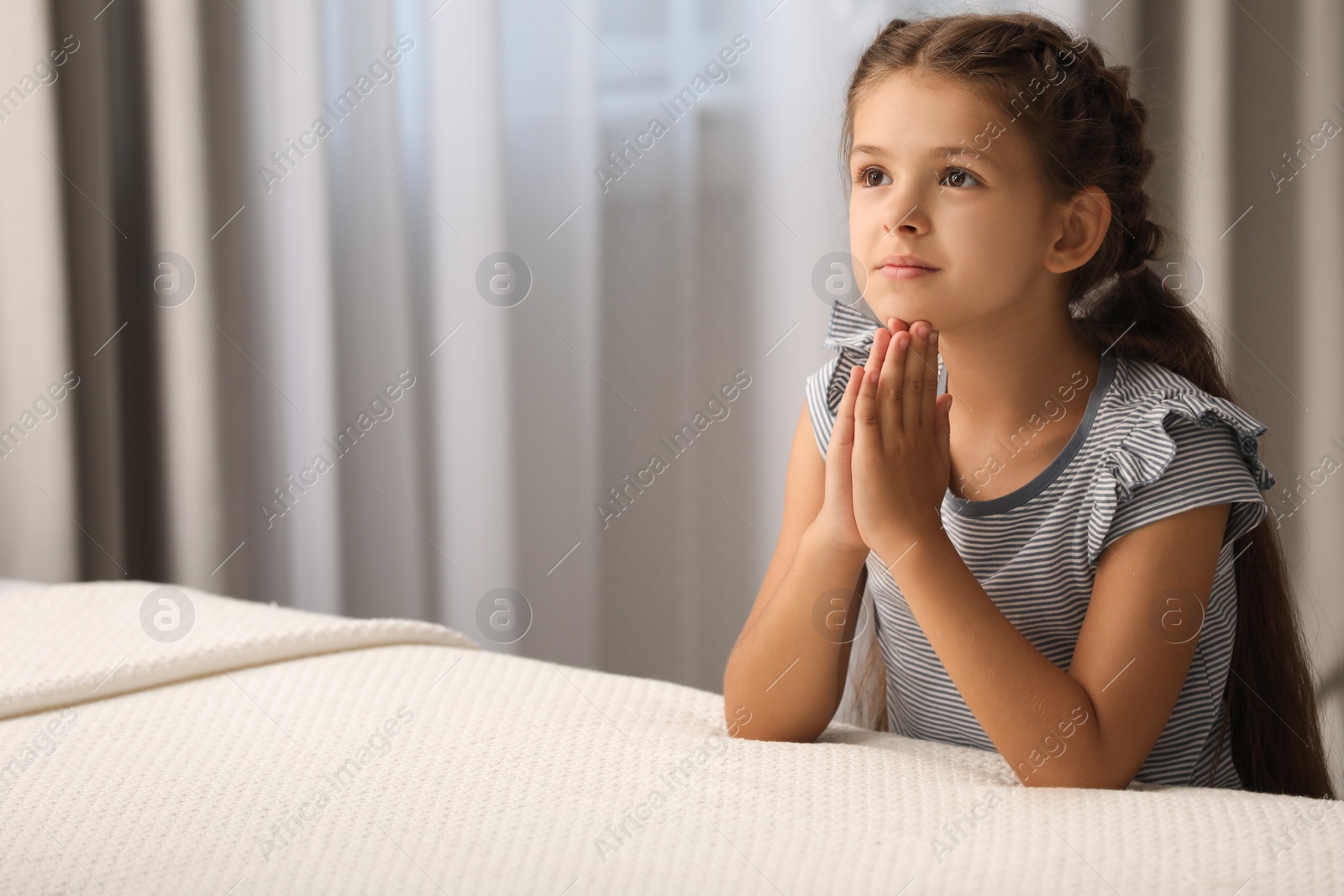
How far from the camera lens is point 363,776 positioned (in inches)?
25.7

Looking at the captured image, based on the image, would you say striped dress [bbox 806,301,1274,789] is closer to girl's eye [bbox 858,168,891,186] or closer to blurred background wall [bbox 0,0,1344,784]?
girl's eye [bbox 858,168,891,186]

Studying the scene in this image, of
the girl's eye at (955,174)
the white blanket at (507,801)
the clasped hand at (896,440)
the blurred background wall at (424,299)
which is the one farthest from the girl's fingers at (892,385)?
the blurred background wall at (424,299)

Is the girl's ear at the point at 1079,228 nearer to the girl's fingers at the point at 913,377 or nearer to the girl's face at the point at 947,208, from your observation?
the girl's face at the point at 947,208

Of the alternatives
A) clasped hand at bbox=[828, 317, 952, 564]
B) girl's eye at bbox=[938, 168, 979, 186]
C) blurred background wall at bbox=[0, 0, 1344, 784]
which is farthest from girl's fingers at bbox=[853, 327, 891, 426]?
blurred background wall at bbox=[0, 0, 1344, 784]

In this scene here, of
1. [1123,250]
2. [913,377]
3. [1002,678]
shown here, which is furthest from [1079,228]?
[1002,678]

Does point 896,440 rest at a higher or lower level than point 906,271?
lower

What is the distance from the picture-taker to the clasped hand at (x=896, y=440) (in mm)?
752

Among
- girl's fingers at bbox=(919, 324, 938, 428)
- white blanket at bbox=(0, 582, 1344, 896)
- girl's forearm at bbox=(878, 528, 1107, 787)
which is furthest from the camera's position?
girl's fingers at bbox=(919, 324, 938, 428)

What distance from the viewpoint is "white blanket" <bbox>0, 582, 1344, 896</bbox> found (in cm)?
53

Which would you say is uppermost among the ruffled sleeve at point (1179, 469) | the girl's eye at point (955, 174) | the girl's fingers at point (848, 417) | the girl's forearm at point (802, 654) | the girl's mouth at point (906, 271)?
the girl's eye at point (955, 174)

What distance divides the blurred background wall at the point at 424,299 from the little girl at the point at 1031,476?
0.74 meters

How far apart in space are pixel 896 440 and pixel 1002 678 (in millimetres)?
175

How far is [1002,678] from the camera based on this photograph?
707 mm

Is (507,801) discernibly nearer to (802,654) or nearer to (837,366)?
(802,654)
